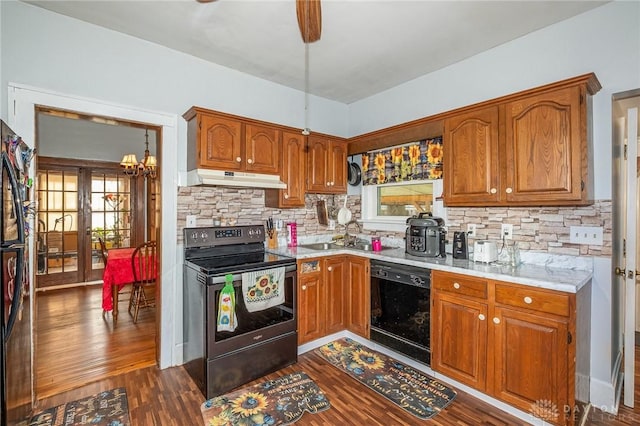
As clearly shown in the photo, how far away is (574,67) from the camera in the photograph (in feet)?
7.44

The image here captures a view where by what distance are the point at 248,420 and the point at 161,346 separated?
1.16m

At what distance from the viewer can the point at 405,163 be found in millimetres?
3318

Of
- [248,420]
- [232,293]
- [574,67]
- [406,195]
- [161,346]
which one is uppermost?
[574,67]

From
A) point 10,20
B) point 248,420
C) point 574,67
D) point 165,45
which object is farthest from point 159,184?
point 574,67

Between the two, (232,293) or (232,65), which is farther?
(232,65)

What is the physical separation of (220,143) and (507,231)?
2545 millimetres

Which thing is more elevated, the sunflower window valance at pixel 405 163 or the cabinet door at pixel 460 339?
the sunflower window valance at pixel 405 163

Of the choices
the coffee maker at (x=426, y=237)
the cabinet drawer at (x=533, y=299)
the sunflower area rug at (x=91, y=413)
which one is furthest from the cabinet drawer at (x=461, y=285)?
the sunflower area rug at (x=91, y=413)

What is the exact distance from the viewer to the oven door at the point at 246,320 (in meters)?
2.27

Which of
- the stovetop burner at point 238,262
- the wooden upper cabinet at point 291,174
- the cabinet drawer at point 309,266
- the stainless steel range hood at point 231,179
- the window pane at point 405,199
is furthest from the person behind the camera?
the window pane at point 405,199

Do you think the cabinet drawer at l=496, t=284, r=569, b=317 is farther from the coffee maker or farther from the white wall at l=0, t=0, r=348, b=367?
the white wall at l=0, t=0, r=348, b=367

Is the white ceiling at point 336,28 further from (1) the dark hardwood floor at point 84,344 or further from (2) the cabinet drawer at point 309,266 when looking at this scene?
(1) the dark hardwood floor at point 84,344

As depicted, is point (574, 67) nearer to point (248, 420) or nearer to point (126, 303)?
point (248, 420)

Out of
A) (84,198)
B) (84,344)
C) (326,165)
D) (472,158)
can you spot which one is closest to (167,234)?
(84,344)
